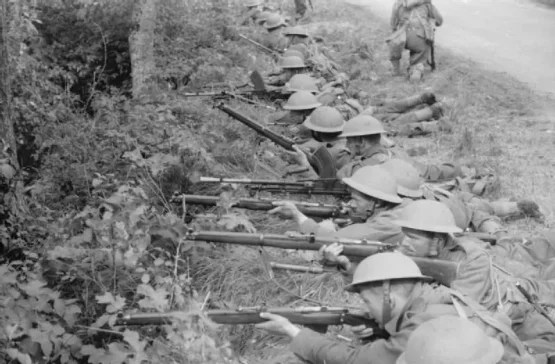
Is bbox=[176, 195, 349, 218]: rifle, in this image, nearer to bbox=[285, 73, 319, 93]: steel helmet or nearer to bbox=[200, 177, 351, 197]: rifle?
bbox=[200, 177, 351, 197]: rifle

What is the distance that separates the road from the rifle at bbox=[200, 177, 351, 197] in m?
6.67

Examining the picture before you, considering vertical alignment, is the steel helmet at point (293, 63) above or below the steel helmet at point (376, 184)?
below

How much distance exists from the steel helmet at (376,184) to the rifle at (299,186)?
41.7 inches

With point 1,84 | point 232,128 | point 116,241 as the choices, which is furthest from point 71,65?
point 116,241

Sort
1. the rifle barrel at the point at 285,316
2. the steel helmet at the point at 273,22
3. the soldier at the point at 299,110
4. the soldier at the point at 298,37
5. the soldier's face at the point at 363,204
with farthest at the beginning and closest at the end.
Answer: the steel helmet at the point at 273,22, the soldier at the point at 298,37, the soldier at the point at 299,110, the soldier's face at the point at 363,204, the rifle barrel at the point at 285,316

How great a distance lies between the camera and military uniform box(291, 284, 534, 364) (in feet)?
12.5

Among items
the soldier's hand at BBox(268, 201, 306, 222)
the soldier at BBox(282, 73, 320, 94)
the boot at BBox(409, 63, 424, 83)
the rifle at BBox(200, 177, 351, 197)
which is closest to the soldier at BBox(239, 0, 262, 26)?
the boot at BBox(409, 63, 424, 83)

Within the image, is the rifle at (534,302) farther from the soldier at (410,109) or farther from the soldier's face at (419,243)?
the soldier at (410,109)

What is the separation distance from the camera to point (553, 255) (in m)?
5.79

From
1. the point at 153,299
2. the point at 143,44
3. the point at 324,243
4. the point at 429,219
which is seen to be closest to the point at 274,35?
the point at 143,44

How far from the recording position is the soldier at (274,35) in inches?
579

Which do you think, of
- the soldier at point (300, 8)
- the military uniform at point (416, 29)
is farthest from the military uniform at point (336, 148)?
the soldier at point (300, 8)

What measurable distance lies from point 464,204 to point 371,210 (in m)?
1.33

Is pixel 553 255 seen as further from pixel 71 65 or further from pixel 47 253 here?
pixel 71 65
